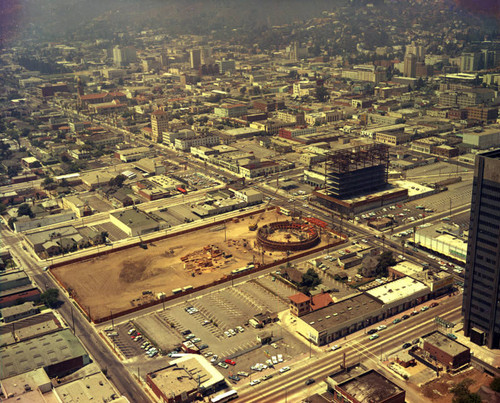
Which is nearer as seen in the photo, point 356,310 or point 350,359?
point 350,359

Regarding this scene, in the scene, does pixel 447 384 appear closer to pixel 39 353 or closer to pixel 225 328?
pixel 225 328

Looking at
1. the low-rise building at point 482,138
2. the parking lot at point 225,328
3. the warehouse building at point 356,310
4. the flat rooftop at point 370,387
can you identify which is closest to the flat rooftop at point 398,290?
the warehouse building at point 356,310

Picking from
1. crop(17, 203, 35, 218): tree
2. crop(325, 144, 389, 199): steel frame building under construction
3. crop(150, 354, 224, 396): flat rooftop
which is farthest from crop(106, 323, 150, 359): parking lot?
crop(325, 144, 389, 199): steel frame building under construction

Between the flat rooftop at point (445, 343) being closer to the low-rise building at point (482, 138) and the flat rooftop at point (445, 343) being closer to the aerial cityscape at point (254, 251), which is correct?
the aerial cityscape at point (254, 251)

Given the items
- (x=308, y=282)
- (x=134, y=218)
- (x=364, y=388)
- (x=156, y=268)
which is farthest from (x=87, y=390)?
(x=134, y=218)

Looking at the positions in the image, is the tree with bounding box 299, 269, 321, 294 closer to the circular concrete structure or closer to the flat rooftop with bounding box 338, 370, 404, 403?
the circular concrete structure

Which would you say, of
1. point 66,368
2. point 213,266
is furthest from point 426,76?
point 66,368
